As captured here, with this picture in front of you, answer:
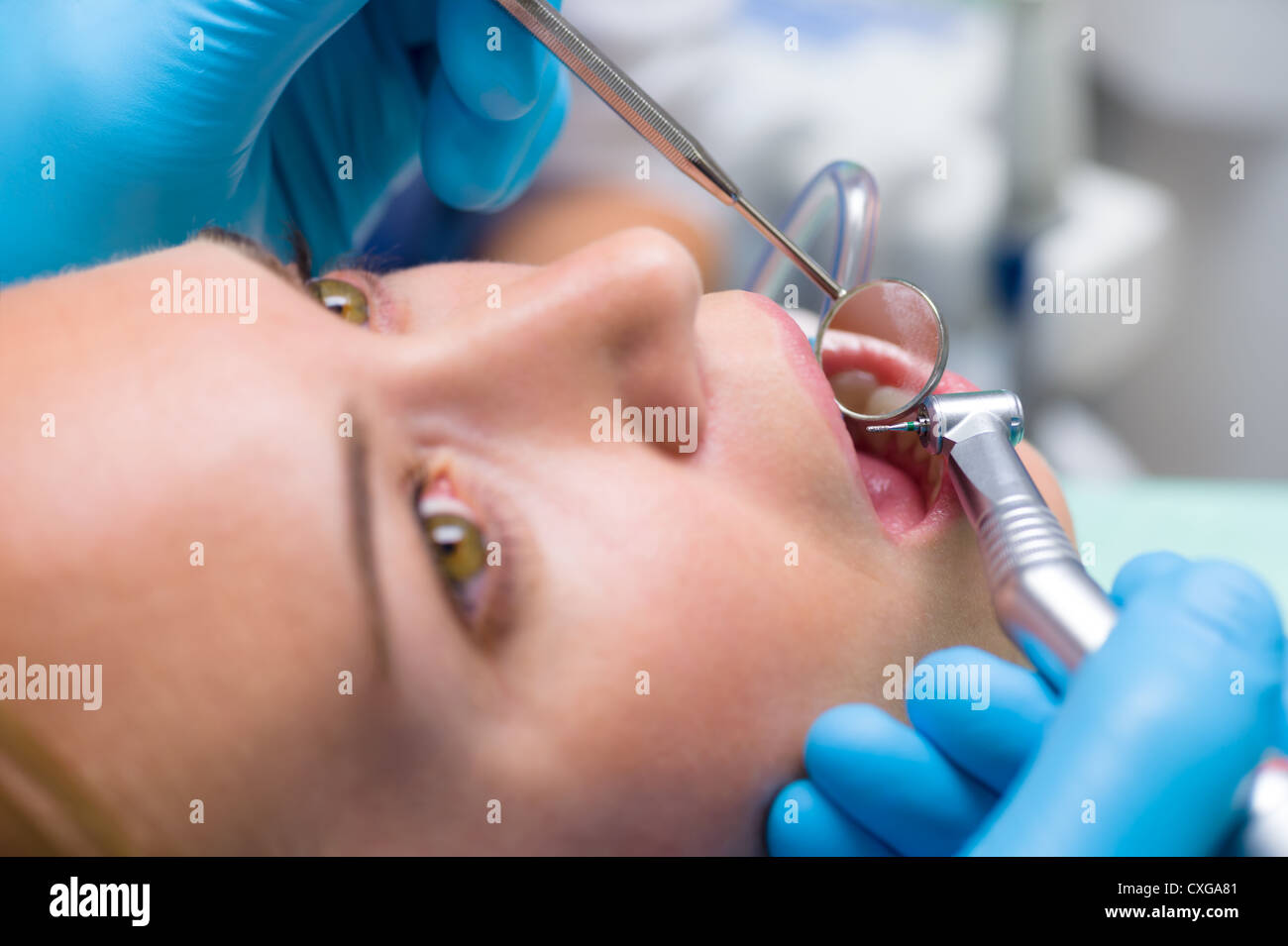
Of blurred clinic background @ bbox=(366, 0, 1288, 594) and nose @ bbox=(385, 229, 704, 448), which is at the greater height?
blurred clinic background @ bbox=(366, 0, 1288, 594)

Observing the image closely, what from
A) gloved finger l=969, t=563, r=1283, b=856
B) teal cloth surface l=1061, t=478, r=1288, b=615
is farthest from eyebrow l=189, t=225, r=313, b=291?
teal cloth surface l=1061, t=478, r=1288, b=615

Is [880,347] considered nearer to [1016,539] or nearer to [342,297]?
[1016,539]

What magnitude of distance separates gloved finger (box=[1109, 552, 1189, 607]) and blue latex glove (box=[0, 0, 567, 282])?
2.41 feet

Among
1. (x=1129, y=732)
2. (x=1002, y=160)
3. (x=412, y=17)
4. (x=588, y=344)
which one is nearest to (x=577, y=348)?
(x=588, y=344)

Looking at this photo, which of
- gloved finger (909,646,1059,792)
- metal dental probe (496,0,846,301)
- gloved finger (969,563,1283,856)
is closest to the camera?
gloved finger (969,563,1283,856)

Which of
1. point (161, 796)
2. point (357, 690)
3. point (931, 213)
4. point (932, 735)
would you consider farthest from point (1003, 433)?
point (931, 213)

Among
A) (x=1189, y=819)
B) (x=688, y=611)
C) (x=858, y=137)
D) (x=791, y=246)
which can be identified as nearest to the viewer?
(x=1189, y=819)

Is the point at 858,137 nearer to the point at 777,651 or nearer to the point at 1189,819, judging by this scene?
the point at 777,651

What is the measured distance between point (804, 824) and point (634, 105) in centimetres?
61

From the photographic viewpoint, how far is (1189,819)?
1.76 ft

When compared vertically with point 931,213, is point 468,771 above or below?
below

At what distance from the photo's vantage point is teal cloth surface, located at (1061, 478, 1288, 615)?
1.28 m

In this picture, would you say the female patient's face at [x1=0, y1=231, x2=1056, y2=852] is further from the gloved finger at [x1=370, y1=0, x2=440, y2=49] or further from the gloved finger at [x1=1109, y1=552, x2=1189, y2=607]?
the gloved finger at [x1=370, y1=0, x2=440, y2=49]
